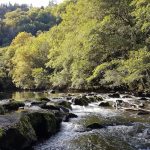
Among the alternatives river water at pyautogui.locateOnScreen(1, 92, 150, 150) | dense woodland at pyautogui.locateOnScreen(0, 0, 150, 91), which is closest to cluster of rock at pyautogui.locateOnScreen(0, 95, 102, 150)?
river water at pyautogui.locateOnScreen(1, 92, 150, 150)

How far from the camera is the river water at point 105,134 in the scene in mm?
14445

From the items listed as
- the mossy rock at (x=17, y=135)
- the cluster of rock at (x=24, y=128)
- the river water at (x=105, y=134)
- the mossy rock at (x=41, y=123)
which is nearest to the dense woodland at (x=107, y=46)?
the river water at (x=105, y=134)

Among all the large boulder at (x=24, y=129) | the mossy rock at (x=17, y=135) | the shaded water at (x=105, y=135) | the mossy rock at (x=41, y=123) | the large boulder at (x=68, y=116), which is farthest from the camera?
the large boulder at (x=68, y=116)

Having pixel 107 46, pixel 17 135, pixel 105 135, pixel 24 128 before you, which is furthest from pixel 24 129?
pixel 107 46

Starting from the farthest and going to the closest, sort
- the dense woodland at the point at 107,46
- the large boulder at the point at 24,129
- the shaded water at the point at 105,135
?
1. the dense woodland at the point at 107,46
2. the shaded water at the point at 105,135
3. the large boulder at the point at 24,129

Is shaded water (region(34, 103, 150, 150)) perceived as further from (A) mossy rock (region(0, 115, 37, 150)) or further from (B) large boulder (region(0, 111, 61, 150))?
(A) mossy rock (region(0, 115, 37, 150))

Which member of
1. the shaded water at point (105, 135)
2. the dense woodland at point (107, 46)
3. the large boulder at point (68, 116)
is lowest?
the shaded water at point (105, 135)

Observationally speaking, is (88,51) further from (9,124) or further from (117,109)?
(9,124)

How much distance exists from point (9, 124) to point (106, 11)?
90.2ft

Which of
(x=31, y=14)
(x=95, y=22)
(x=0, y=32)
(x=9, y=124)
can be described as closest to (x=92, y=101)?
(x=95, y=22)

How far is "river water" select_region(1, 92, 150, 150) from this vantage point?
14445 millimetres

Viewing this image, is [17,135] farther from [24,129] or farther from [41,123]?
[41,123]

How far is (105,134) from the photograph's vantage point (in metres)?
16.6

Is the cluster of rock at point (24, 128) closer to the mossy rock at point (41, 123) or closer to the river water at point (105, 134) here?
the mossy rock at point (41, 123)
